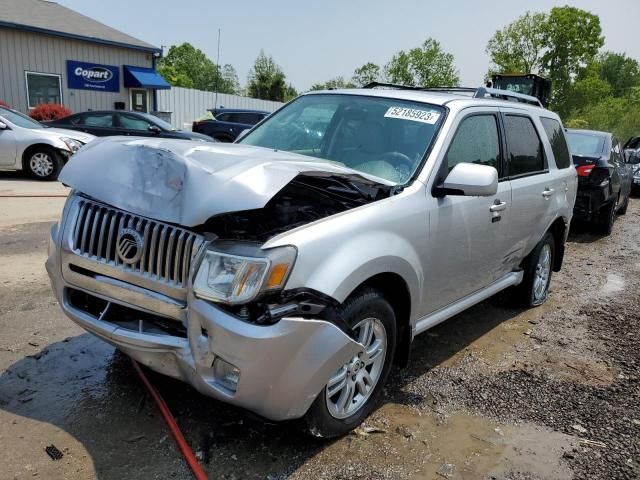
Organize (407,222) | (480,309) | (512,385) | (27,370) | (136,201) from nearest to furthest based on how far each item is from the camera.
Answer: (136,201) < (407,222) < (27,370) < (512,385) < (480,309)

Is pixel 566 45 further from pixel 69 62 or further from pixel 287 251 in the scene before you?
pixel 287 251

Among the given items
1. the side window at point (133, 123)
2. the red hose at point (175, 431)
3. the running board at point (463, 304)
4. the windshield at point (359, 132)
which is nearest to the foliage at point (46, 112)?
the side window at point (133, 123)

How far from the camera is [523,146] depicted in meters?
4.63

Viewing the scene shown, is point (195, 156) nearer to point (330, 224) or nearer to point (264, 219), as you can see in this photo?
point (264, 219)

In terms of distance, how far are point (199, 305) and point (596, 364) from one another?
3.33 metres

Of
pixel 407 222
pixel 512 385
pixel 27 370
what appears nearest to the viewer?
pixel 407 222

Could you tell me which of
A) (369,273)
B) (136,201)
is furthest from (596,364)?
(136,201)

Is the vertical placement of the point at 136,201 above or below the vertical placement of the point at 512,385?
above

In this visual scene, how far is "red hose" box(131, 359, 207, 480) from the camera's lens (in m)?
2.59

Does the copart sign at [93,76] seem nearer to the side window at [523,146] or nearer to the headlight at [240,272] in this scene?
the side window at [523,146]

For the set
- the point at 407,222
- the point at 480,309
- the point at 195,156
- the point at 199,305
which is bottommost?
the point at 480,309

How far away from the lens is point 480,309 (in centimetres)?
536

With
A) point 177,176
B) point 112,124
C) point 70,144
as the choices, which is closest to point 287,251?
point 177,176

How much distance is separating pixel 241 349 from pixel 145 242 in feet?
2.44
